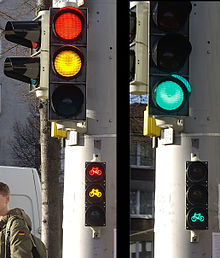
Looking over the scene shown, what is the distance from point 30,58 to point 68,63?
766mm

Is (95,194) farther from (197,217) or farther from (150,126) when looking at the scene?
(197,217)

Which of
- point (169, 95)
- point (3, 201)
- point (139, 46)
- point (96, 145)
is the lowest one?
point (3, 201)

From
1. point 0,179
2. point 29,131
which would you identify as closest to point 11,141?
point 29,131

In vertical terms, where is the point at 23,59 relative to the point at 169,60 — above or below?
above

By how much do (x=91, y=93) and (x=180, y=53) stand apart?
3.49 meters

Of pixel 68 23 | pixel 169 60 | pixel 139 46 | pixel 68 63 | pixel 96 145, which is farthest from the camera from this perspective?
pixel 96 145

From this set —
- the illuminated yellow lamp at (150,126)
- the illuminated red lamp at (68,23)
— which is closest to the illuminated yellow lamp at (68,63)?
the illuminated red lamp at (68,23)

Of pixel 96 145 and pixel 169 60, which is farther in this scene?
pixel 96 145

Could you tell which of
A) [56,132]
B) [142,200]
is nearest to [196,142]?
[56,132]

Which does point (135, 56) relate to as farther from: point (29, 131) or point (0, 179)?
point (29, 131)

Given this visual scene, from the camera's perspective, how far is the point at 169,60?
16.5 feet

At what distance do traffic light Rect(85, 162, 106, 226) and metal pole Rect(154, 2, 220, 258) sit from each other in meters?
0.54

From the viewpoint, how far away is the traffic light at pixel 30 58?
7.69 m

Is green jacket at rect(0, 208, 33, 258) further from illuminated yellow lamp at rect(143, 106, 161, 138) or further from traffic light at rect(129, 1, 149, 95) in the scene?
traffic light at rect(129, 1, 149, 95)
